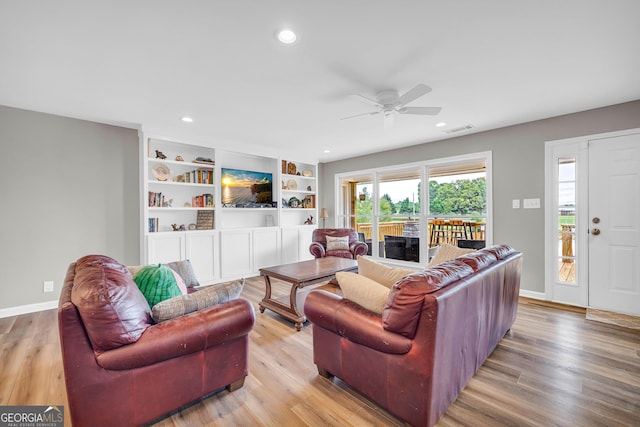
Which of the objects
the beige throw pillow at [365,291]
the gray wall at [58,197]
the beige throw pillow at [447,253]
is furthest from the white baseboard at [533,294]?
the gray wall at [58,197]

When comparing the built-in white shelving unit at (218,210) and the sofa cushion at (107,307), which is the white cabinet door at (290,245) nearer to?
the built-in white shelving unit at (218,210)

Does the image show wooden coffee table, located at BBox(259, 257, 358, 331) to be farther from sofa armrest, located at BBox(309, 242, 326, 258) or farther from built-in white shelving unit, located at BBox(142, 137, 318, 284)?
built-in white shelving unit, located at BBox(142, 137, 318, 284)

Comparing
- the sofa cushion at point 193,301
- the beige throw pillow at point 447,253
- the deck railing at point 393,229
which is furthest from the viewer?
the deck railing at point 393,229

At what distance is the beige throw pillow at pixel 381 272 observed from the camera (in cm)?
177

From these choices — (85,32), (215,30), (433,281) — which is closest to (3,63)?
(85,32)

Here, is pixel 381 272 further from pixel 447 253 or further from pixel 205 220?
pixel 205 220

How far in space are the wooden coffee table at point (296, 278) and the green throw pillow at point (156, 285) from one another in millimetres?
1296

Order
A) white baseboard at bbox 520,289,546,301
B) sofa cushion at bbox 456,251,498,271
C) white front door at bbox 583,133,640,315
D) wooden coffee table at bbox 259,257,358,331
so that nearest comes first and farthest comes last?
sofa cushion at bbox 456,251,498,271, wooden coffee table at bbox 259,257,358,331, white front door at bbox 583,133,640,315, white baseboard at bbox 520,289,546,301

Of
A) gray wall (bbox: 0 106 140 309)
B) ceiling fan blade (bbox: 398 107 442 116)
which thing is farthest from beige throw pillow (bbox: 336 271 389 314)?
gray wall (bbox: 0 106 140 309)

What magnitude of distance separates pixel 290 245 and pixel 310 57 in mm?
3936

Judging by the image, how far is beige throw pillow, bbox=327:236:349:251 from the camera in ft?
17.0

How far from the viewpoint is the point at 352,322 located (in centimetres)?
164

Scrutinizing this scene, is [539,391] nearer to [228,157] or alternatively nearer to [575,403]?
[575,403]

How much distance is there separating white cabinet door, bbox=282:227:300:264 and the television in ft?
2.31
